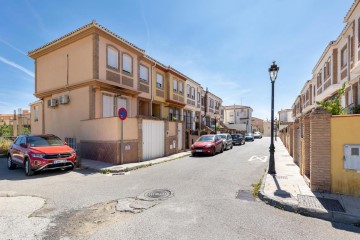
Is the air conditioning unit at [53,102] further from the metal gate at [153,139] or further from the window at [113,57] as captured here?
the metal gate at [153,139]

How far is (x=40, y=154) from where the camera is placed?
29.4ft

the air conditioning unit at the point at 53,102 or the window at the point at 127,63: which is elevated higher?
the window at the point at 127,63

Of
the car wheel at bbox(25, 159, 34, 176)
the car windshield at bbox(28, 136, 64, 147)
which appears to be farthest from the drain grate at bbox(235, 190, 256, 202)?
the car windshield at bbox(28, 136, 64, 147)

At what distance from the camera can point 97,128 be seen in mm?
12719

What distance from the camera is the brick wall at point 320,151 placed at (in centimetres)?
593

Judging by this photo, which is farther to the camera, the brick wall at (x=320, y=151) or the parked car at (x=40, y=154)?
the parked car at (x=40, y=154)

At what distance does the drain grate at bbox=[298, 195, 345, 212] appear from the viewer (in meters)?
4.80

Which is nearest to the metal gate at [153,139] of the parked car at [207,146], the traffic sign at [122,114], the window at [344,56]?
the traffic sign at [122,114]

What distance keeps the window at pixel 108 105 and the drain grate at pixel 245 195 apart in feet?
37.3

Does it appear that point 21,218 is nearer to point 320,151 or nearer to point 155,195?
point 155,195

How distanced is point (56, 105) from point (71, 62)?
3582mm

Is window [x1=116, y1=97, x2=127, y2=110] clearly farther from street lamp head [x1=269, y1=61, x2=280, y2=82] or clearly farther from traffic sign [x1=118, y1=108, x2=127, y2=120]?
street lamp head [x1=269, y1=61, x2=280, y2=82]

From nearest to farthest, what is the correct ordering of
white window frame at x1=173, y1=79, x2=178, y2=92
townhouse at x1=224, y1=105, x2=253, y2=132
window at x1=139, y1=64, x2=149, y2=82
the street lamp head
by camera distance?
the street lamp head
window at x1=139, y1=64, x2=149, y2=82
white window frame at x1=173, y1=79, x2=178, y2=92
townhouse at x1=224, y1=105, x2=253, y2=132

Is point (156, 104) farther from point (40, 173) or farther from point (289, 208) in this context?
point (289, 208)
